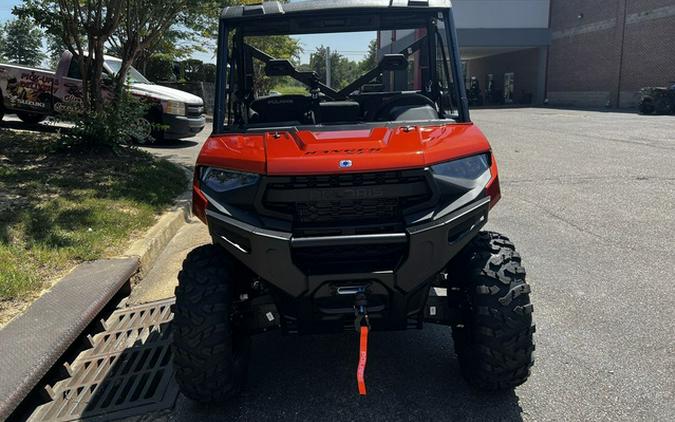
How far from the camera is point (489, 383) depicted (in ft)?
9.10

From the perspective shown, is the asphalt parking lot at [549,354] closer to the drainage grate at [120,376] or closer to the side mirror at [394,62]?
the drainage grate at [120,376]

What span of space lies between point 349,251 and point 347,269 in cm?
9

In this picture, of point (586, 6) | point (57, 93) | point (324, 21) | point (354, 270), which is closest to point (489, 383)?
point (354, 270)

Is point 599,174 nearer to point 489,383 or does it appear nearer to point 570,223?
point 570,223

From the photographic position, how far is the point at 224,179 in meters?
2.72

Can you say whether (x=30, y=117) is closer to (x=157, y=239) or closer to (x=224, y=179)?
(x=157, y=239)

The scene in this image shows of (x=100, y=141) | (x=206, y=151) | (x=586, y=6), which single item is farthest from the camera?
(x=586, y=6)

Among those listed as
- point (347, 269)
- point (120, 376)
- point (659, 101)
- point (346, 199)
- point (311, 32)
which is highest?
point (659, 101)

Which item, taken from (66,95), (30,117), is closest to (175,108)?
(66,95)

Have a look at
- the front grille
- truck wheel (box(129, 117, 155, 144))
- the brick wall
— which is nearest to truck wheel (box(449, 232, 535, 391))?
the front grille

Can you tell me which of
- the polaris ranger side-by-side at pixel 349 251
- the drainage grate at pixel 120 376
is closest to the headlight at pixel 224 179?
the polaris ranger side-by-side at pixel 349 251

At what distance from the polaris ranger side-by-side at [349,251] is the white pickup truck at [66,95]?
→ 9.65 metres

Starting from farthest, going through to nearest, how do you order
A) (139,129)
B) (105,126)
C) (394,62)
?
(139,129) → (105,126) → (394,62)

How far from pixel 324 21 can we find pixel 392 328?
2.04m
